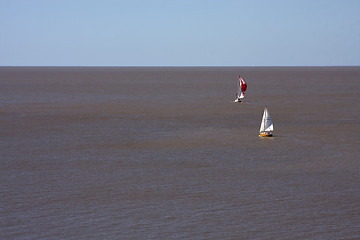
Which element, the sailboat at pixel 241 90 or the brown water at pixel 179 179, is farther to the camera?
the sailboat at pixel 241 90

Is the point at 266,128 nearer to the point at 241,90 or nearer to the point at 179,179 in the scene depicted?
the point at 179,179

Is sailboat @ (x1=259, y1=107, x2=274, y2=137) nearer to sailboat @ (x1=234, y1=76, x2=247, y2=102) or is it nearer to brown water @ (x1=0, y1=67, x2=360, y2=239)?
brown water @ (x1=0, y1=67, x2=360, y2=239)

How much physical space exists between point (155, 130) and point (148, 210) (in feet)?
95.8

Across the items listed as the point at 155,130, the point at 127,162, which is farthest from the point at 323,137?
the point at 127,162

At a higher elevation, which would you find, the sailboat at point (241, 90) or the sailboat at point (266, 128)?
the sailboat at point (241, 90)

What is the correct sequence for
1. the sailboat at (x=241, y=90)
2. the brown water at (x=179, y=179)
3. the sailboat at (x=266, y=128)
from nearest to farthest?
the brown water at (x=179, y=179), the sailboat at (x=266, y=128), the sailboat at (x=241, y=90)

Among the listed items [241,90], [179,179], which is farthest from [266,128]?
[241,90]

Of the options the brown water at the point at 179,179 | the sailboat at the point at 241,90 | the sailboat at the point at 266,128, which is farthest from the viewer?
the sailboat at the point at 241,90

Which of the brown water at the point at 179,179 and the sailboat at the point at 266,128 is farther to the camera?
the sailboat at the point at 266,128

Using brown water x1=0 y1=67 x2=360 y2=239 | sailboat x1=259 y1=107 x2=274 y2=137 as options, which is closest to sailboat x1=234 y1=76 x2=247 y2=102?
brown water x1=0 y1=67 x2=360 y2=239

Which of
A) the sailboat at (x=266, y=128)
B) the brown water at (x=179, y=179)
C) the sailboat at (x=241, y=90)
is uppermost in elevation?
the sailboat at (x=241, y=90)

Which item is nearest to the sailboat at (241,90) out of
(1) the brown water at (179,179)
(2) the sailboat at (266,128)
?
(1) the brown water at (179,179)

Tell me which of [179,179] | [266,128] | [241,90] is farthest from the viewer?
[241,90]

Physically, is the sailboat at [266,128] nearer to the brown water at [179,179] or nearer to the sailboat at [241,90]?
the brown water at [179,179]
